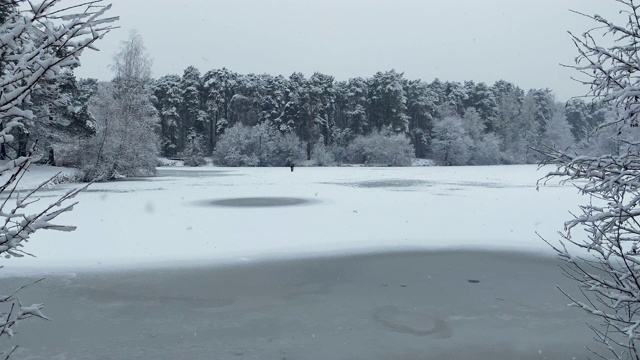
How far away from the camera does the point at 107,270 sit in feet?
34.6

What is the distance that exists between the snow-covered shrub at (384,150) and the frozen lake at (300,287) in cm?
4992

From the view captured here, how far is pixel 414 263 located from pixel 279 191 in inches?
668

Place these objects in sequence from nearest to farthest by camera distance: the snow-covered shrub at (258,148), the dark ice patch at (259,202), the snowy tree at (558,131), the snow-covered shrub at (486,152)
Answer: the dark ice patch at (259,202) → the snow-covered shrub at (258,148) → the snow-covered shrub at (486,152) → the snowy tree at (558,131)

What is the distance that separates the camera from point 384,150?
225 ft

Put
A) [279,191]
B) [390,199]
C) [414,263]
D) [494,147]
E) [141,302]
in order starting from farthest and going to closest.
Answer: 1. [494,147]
2. [279,191]
3. [390,199]
4. [414,263]
5. [141,302]

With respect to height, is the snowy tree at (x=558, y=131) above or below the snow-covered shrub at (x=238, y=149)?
above

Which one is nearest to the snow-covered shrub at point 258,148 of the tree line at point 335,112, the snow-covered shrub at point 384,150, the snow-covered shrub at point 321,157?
the snow-covered shrub at point 321,157

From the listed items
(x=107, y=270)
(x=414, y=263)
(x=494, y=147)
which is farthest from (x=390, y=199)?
(x=494, y=147)

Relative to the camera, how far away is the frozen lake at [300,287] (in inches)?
259

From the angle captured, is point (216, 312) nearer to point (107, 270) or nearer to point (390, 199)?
point (107, 270)

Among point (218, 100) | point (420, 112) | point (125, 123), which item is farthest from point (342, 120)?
point (125, 123)

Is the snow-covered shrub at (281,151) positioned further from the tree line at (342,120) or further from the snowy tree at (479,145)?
the snowy tree at (479,145)

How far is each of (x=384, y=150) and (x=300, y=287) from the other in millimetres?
60346

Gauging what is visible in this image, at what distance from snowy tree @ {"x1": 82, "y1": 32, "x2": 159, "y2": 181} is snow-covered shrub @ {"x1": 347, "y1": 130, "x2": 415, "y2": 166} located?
115 feet
